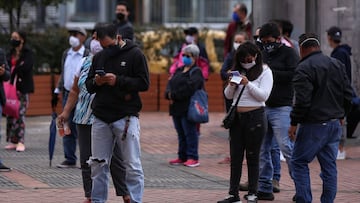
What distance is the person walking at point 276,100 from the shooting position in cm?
978

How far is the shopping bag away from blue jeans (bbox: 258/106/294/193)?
4804 millimetres

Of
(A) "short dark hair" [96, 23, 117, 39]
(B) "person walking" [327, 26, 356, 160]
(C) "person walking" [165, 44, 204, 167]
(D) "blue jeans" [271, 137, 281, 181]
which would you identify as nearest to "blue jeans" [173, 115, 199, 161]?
(C) "person walking" [165, 44, 204, 167]

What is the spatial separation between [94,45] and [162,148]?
5.20 m

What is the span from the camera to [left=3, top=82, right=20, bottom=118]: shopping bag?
13328 mm

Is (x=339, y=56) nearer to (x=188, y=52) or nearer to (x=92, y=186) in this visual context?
(x=188, y=52)

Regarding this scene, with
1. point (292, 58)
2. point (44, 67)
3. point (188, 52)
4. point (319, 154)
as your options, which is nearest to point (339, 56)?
point (188, 52)

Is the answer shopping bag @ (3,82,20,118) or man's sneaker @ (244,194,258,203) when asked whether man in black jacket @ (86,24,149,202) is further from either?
shopping bag @ (3,82,20,118)

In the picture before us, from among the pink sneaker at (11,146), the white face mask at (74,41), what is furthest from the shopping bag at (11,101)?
the white face mask at (74,41)

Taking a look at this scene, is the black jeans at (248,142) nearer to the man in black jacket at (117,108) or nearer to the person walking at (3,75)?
the man in black jacket at (117,108)

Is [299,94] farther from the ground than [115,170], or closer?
farther from the ground

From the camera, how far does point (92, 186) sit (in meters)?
8.78

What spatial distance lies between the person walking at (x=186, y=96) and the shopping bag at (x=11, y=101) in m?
2.37

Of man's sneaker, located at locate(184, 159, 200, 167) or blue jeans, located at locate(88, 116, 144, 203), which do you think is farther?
man's sneaker, located at locate(184, 159, 200, 167)

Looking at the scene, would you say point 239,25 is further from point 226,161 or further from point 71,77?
point 71,77
